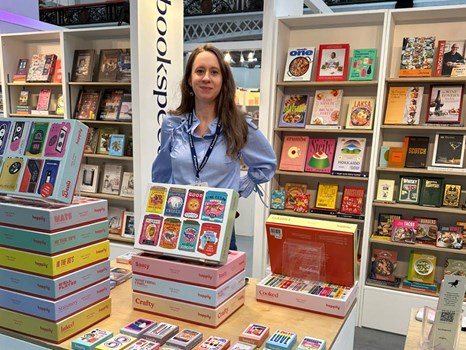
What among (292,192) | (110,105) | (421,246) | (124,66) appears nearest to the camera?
(421,246)

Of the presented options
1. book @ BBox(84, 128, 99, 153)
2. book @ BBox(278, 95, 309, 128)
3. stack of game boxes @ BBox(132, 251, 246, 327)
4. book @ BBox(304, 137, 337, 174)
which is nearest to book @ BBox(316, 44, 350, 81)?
book @ BBox(278, 95, 309, 128)

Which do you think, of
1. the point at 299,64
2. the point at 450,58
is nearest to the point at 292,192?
the point at 299,64

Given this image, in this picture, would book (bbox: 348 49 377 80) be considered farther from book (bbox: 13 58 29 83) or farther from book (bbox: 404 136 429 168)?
book (bbox: 13 58 29 83)

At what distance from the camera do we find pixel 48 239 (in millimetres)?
1255

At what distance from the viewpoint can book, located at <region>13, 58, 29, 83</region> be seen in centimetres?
481

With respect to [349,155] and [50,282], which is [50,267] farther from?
[349,155]

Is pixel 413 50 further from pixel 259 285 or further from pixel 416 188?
pixel 259 285

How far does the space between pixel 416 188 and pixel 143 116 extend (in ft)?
7.70

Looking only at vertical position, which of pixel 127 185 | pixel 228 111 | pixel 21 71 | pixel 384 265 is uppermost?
pixel 21 71

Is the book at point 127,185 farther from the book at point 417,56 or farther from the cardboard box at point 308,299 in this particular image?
the cardboard box at point 308,299

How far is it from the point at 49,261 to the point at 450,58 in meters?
3.28

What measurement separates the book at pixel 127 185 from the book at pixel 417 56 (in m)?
2.81

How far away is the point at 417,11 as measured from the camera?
3234 millimetres

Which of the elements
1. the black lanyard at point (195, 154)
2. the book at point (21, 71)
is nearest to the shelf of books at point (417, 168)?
the black lanyard at point (195, 154)
